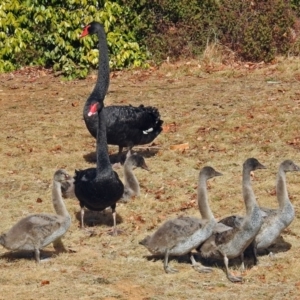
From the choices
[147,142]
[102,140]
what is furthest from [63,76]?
[102,140]

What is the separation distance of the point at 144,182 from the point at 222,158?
154cm

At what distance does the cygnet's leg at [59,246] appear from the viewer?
9.89 m

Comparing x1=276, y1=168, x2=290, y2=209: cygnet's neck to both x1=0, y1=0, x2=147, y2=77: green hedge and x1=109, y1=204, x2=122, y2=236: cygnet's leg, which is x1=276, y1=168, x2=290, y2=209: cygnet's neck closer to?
x1=109, y1=204, x2=122, y2=236: cygnet's leg

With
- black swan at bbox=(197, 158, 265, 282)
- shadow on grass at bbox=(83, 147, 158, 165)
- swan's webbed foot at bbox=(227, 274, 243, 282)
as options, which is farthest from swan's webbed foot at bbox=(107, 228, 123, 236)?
shadow on grass at bbox=(83, 147, 158, 165)

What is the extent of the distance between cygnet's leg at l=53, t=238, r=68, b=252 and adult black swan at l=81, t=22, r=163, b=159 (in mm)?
2837

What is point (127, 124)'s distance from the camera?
13.0 meters

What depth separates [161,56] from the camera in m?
20.0

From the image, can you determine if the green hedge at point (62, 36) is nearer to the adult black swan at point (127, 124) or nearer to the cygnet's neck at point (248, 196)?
the adult black swan at point (127, 124)

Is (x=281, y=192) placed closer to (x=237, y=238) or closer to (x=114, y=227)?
(x=237, y=238)

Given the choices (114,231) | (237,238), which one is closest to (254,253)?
(237,238)

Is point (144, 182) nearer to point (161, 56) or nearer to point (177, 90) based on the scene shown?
point (177, 90)

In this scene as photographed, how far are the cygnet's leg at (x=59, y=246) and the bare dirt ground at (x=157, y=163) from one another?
6 cm

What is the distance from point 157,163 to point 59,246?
11.9 ft

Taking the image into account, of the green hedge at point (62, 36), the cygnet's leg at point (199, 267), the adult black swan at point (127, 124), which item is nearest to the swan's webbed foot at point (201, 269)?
the cygnet's leg at point (199, 267)
